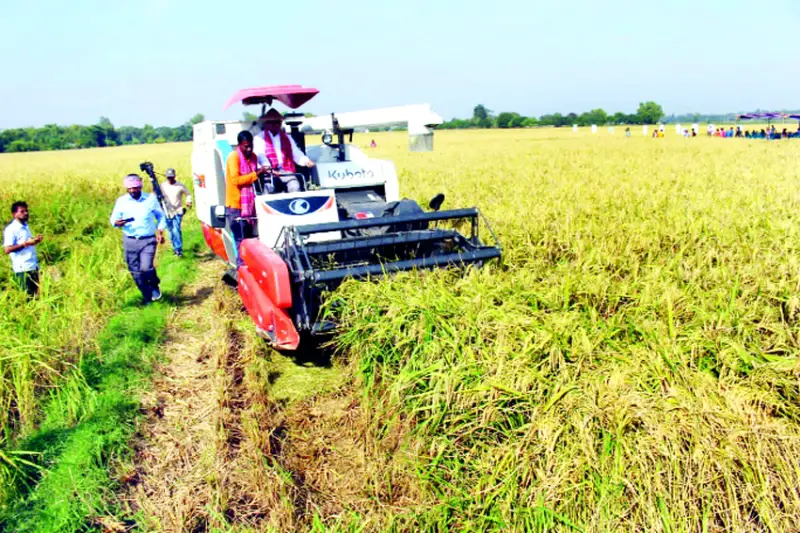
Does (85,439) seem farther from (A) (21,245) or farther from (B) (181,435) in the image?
(A) (21,245)

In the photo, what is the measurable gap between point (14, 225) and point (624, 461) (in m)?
6.17

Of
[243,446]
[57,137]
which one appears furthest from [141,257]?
[57,137]

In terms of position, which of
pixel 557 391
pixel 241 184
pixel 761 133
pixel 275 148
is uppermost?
pixel 761 133

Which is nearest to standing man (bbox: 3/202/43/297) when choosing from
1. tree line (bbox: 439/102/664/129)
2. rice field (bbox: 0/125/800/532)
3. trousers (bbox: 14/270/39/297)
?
trousers (bbox: 14/270/39/297)

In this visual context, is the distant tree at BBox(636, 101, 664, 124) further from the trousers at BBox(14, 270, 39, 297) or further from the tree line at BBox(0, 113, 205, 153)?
the trousers at BBox(14, 270, 39, 297)

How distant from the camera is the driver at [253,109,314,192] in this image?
20.5ft

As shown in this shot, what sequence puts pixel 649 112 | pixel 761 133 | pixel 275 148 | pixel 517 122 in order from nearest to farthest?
1. pixel 275 148
2. pixel 761 133
3. pixel 517 122
4. pixel 649 112

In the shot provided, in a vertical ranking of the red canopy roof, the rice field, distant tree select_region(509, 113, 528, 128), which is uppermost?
distant tree select_region(509, 113, 528, 128)

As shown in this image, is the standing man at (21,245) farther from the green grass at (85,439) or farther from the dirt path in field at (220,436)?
the dirt path in field at (220,436)

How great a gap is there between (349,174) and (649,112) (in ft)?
314

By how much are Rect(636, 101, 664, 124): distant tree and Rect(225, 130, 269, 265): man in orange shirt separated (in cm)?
9221

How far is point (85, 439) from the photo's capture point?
11.6ft

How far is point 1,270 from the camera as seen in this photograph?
25.1 ft

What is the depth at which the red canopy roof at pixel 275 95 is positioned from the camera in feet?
19.2
